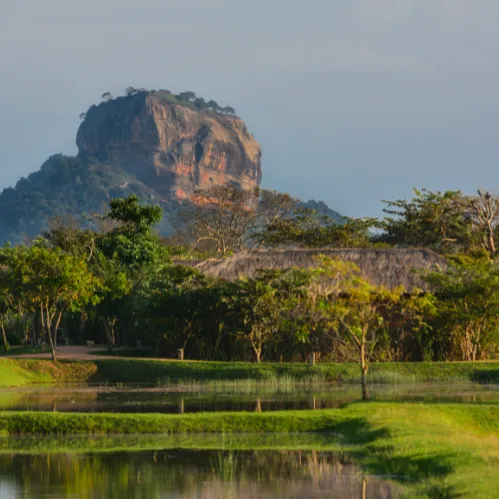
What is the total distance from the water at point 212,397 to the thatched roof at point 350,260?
28.0ft

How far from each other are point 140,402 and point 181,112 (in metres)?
175

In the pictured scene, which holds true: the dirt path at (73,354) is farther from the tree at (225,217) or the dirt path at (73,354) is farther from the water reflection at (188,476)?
the tree at (225,217)

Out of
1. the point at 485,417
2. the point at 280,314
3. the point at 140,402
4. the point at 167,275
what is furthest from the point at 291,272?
the point at 485,417

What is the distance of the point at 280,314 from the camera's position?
3359cm

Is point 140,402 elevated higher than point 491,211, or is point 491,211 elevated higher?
point 491,211

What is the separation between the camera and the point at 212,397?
86.1ft

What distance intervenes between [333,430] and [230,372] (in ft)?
37.7

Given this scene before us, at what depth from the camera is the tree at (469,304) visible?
32.4 meters

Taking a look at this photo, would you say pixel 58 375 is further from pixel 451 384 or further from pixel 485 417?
pixel 485 417

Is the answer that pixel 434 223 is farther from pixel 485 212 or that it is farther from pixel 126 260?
pixel 126 260

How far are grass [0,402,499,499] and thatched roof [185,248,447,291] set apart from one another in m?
15.6

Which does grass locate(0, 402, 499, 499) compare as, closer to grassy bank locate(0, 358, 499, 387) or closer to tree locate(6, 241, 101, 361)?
grassy bank locate(0, 358, 499, 387)

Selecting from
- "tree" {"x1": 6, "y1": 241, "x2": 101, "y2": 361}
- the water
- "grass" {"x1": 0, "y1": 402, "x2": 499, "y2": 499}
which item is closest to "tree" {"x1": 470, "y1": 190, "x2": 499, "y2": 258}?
the water

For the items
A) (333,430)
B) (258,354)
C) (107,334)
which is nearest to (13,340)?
(107,334)
